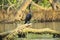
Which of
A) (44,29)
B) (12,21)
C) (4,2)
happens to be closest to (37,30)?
(44,29)

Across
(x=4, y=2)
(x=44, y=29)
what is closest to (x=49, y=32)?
(x=44, y=29)

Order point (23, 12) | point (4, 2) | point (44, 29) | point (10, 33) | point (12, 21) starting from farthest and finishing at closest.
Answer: point (4, 2) → point (23, 12) → point (12, 21) → point (44, 29) → point (10, 33)

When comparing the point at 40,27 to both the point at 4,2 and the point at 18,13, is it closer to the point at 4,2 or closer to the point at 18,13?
the point at 18,13

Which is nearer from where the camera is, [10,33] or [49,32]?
[10,33]

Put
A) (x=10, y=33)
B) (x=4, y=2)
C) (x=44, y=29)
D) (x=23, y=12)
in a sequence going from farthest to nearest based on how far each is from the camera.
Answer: (x=4, y=2) < (x=23, y=12) < (x=44, y=29) < (x=10, y=33)

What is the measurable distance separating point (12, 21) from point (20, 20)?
1.70 feet

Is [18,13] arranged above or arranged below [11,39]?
above

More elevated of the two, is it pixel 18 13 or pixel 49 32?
pixel 18 13

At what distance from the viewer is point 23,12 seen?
997cm

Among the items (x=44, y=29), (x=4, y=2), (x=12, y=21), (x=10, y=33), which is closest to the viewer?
(x=10, y=33)

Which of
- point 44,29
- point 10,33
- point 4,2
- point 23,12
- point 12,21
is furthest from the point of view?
point 4,2

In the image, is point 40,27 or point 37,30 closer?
point 37,30

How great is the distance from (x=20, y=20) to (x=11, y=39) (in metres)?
1.95

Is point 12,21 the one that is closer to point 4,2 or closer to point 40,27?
point 40,27
